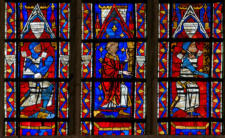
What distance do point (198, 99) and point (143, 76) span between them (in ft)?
3.30

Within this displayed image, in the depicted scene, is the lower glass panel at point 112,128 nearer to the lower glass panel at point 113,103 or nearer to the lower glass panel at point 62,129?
the lower glass panel at point 113,103

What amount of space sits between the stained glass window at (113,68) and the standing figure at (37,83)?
1.95ft

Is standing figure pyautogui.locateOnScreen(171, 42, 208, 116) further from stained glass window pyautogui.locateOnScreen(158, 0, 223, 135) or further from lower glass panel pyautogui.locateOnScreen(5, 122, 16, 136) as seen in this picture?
lower glass panel pyautogui.locateOnScreen(5, 122, 16, 136)

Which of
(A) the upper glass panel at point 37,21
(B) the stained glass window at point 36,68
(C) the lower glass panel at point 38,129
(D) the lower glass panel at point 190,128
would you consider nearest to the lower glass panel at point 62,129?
(B) the stained glass window at point 36,68

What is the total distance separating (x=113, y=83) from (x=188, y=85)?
1273 millimetres

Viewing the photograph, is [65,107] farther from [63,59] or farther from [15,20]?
[15,20]

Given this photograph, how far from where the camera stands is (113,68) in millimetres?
7797

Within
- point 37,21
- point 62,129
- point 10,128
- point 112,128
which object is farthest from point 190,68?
point 10,128

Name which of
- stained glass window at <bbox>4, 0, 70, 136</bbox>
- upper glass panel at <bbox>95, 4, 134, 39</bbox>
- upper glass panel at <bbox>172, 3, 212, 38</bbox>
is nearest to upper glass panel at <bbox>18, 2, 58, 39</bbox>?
stained glass window at <bbox>4, 0, 70, 136</bbox>

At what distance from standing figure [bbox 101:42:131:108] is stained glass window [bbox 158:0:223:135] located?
0.62 meters

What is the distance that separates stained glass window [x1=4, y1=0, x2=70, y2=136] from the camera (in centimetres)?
775

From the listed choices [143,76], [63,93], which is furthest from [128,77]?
[63,93]

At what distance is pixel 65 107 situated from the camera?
305 inches

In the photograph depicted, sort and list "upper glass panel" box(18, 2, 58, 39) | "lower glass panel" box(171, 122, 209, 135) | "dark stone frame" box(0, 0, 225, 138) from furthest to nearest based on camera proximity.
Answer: "upper glass panel" box(18, 2, 58, 39), "lower glass panel" box(171, 122, 209, 135), "dark stone frame" box(0, 0, 225, 138)
